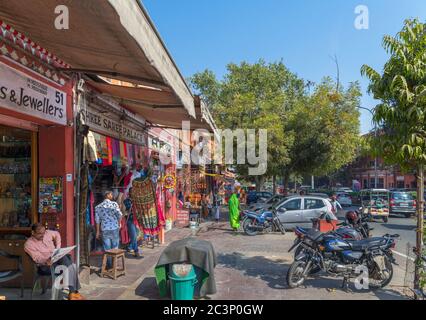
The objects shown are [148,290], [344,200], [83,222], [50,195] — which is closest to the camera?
[148,290]

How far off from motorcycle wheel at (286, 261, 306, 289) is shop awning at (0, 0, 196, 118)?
326 centimetres

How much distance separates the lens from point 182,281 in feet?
18.3

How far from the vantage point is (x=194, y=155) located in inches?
866

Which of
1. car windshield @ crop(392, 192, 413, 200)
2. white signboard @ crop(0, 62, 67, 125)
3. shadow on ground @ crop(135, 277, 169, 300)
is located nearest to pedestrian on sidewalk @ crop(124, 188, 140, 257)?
shadow on ground @ crop(135, 277, 169, 300)

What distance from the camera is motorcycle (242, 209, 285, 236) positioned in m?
14.4

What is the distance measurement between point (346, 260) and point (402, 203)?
59.8 feet

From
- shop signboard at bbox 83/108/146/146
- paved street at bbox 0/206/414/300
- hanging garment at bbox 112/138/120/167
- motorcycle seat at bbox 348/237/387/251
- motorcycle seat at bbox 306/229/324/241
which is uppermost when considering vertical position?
shop signboard at bbox 83/108/146/146

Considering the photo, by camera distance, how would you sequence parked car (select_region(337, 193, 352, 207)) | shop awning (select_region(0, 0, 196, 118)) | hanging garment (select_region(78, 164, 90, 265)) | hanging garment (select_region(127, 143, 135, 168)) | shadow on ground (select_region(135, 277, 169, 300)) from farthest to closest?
parked car (select_region(337, 193, 352, 207))
hanging garment (select_region(127, 143, 135, 168))
hanging garment (select_region(78, 164, 90, 265))
shadow on ground (select_region(135, 277, 169, 300))
shop awning (select_region(0, 0, 196, 118))

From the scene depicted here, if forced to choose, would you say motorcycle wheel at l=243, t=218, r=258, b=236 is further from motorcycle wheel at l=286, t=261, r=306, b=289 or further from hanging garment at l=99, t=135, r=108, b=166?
motorcycle wheel at l=286, t=261, r=306, b=289

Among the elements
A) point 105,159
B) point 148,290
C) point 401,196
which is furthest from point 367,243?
point 401,196

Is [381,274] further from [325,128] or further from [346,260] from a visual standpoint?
[325,128]

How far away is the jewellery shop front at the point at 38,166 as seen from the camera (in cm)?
598
